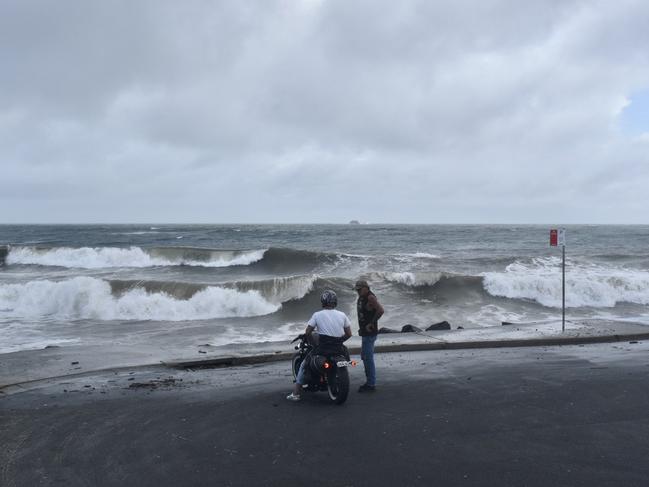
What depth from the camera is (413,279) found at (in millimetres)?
25984

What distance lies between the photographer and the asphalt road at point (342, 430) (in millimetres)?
4926

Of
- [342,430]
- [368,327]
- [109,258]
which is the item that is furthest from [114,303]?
[109,258]

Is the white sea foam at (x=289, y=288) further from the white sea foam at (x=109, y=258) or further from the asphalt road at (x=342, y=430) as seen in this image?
the white sea foam at (x=109, y=258)

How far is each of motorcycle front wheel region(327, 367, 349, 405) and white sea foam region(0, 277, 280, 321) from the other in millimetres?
13121

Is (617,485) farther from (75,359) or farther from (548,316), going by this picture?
(548,316)

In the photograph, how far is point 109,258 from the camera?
42375mm

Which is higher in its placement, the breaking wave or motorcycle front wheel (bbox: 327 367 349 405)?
motorcycle front wheel (bbox: 327 367 349 405)

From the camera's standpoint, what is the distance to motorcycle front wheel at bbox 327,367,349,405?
282 inches

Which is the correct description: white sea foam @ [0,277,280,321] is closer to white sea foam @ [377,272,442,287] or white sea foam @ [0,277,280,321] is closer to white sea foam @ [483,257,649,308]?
white sea foam @ [377,272,442,287]

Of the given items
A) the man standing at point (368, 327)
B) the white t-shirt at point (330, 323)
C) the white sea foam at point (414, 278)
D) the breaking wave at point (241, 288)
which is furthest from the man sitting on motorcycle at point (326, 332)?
the white sea foam at point (414, 278)

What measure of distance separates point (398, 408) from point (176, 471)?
2.88 metres

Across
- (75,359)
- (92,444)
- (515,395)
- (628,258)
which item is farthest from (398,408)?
(628,258)

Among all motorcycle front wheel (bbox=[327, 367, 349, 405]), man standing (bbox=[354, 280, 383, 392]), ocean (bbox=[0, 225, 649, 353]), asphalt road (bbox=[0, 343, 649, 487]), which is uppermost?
man standing (bbox=[354, 280, 383, 392])

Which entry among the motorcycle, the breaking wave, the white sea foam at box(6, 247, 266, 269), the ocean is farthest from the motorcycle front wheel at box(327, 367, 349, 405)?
the white sea foam at box(6, 247, 266, 269)
